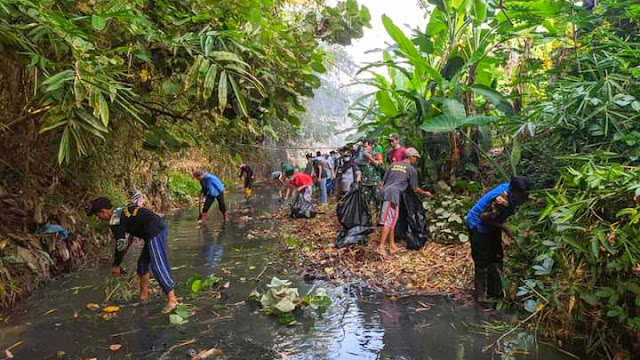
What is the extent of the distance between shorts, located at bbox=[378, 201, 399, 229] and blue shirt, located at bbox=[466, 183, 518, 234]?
183 centimetres

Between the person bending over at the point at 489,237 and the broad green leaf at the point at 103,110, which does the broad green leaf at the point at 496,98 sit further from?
the broad green leaf at the point at 103,110

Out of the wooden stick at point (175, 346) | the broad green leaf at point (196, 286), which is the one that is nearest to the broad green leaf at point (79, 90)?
the wooden stick at point (175, 346)

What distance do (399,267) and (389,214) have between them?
84 cm

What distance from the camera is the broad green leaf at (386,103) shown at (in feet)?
26.6

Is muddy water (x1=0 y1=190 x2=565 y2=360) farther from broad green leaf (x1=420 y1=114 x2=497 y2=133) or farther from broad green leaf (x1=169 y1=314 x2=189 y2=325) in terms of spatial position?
broad green leaf (x1=420 y1=114 x2=497 y2=133)

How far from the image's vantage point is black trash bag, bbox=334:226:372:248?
7.41 m

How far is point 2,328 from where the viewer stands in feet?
15.4

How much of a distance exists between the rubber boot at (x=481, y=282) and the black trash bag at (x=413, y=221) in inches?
77.2

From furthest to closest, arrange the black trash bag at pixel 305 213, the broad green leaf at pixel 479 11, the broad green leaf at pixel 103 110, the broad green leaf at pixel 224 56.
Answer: the black trash bag at pixel 305 213 → the broad green leaf at pixel 479 11 → the broad green leaf at pixel 224 56 → the broad green leaf at pixel 103 110

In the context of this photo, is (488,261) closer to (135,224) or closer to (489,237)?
(489,237)

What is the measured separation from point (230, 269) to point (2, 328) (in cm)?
300

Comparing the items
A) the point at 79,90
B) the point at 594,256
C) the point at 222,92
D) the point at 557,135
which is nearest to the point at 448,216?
the point at 557,135

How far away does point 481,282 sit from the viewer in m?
4.96

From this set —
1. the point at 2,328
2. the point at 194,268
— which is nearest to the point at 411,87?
the point at 194,268
